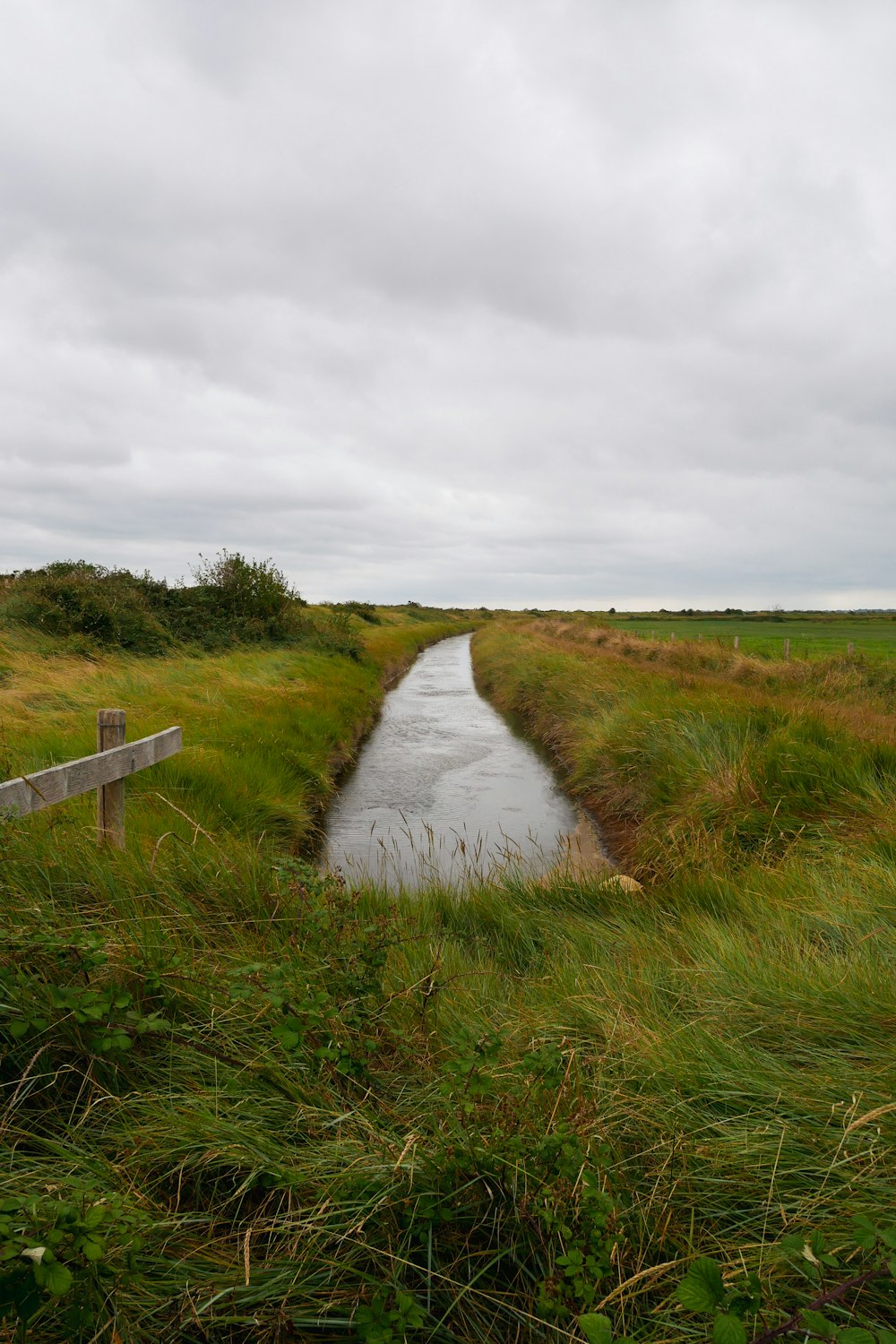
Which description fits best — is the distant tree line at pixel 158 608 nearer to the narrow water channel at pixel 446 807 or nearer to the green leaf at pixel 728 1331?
Result: the narrow water channel at pixel 446 807

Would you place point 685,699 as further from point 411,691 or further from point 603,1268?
point 411,691

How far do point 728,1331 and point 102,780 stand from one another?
4.12 meters

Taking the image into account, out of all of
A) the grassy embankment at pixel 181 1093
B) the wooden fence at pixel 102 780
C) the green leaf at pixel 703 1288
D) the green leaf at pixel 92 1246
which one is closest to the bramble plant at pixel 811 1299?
the green leaf at pixel 703 1288

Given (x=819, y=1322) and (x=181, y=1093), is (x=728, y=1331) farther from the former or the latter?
(x=181, y=1093)

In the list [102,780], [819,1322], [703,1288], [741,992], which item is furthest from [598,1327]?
[102,780]

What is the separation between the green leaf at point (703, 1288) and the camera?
51.4 inches

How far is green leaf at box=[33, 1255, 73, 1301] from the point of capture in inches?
53.6

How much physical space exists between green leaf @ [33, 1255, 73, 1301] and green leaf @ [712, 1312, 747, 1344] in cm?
122

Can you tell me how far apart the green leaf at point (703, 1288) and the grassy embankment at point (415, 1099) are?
1.16 feet

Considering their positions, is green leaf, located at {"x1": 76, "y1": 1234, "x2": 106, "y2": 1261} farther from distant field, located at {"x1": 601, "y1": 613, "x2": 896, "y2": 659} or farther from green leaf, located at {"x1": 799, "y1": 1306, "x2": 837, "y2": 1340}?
distant field, located at {"x1": 601, "y1": 613, "x2": 896, "y2": 659}

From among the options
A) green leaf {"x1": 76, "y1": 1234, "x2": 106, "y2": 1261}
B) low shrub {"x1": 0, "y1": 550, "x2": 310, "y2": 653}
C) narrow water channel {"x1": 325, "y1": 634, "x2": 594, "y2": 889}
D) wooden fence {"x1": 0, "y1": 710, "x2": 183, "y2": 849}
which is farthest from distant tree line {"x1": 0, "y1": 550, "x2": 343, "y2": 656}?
green leaf {"x1": 76, "y1": 1234, "x2": 106, "y2": 1261}

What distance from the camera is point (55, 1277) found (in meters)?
1.37

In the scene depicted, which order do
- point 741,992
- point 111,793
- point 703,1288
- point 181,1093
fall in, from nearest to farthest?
point 703,1288
point 181,1093
point 741,992
point 111,793

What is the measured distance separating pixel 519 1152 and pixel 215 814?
5370 mm
